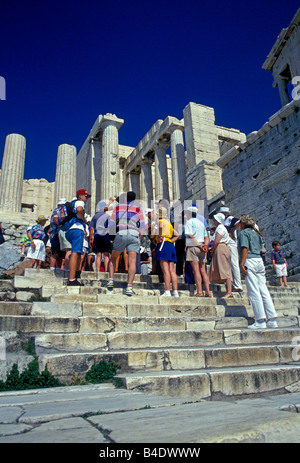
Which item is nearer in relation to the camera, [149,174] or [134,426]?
[134,426]

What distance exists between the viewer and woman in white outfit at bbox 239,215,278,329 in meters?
5.12

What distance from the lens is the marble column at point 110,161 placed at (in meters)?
20.9

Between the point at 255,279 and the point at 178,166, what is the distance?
14.8m

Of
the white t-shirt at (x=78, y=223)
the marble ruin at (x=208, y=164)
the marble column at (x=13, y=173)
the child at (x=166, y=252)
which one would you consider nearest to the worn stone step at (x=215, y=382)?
the child at (x=166, y=252)

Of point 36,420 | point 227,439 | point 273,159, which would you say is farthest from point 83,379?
point 273,159

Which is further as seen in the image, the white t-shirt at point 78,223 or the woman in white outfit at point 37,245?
the woman in white outfit at point 37,245

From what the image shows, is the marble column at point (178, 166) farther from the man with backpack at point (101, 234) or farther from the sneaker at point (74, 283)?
the sneaker at point (74, 283)

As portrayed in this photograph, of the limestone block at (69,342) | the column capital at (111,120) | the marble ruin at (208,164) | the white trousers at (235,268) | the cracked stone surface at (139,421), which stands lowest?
the cracked stone surface at (139,421)

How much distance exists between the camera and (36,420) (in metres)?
1.78

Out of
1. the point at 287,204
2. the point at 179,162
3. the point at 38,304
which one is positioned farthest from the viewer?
the point at 179,162

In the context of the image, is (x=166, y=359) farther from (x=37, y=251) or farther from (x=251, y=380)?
(x=37, y=251)

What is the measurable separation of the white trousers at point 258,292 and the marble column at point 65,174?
1711cm
